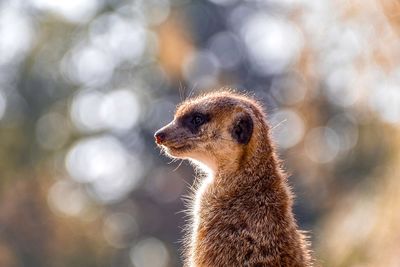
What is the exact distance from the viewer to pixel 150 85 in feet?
93.6

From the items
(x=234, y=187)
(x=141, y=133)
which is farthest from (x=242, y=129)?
(x=141, y=133)

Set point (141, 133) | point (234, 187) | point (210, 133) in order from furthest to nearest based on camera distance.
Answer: point (141, 133), point (210, 133), point (234, 187)

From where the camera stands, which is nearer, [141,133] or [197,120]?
[197,120]

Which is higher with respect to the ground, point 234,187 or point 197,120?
point 197,120

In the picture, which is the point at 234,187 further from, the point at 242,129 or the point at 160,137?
the point at 160,137

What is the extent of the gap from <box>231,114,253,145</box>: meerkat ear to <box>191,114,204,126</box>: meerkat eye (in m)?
0.18

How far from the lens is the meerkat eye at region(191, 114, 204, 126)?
6.82m

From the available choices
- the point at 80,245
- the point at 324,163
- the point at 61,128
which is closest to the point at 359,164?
the point at 324,163

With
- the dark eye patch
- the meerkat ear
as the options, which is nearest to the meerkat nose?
the dark eye patch

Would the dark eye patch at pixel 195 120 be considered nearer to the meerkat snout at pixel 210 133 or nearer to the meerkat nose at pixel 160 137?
the meerkat snout at pixel 210 133

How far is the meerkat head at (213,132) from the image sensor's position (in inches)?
265

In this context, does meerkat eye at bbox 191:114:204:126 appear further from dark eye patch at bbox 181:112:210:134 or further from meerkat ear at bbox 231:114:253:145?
meerkat ear at bbox 231:114:253:145

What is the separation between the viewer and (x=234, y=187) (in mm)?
6664

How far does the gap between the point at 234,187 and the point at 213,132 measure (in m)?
0.32
